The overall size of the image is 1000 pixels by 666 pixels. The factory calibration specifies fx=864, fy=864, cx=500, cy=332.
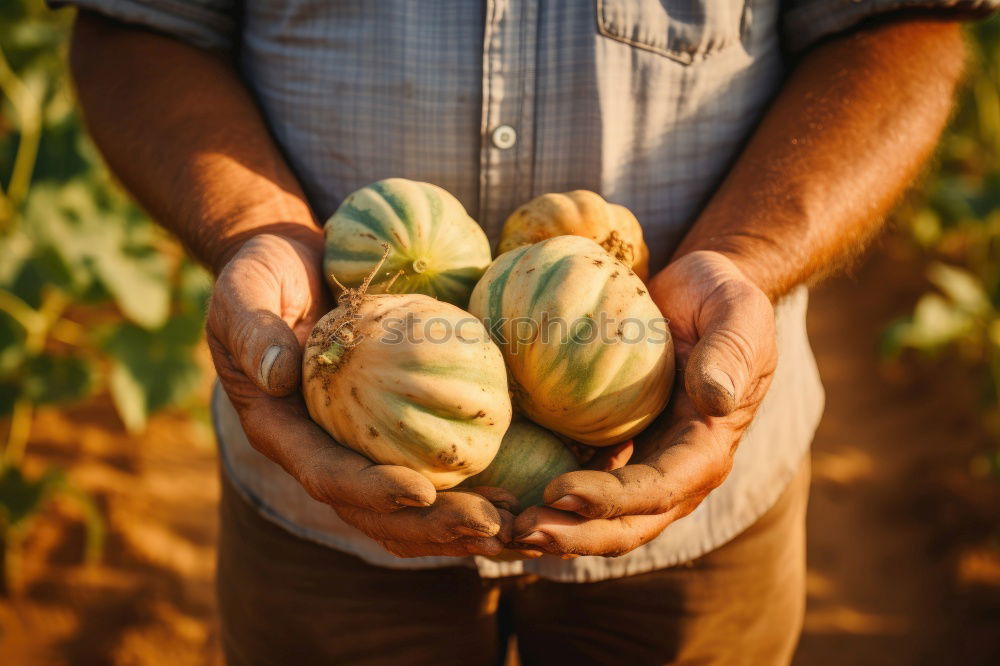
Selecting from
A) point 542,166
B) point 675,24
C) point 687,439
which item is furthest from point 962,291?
point 687,439

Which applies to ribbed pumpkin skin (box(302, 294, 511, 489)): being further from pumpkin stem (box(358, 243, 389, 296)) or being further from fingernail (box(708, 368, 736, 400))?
fingernail (box(708, 368, 736, 400))

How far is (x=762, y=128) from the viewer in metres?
2.06

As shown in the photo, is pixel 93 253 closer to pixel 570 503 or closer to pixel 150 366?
pixel 150 366

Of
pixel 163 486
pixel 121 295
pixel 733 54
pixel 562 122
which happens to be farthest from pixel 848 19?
pixel 163 486

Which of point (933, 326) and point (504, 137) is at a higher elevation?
point (504, 137)

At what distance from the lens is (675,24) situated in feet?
6.28

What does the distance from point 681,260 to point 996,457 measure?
3.40 m

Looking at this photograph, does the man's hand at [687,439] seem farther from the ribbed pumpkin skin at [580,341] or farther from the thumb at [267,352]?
the thumb at [267,352]

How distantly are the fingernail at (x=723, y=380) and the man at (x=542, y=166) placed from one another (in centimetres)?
26

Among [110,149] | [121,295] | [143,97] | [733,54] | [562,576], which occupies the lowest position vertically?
[121,295]

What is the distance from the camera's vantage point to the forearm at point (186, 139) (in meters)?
1.97

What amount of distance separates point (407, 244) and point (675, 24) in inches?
31.0

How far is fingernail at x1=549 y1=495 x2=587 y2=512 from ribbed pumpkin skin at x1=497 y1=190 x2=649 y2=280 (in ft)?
1.90

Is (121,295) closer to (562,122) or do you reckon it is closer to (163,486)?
(163,486)
